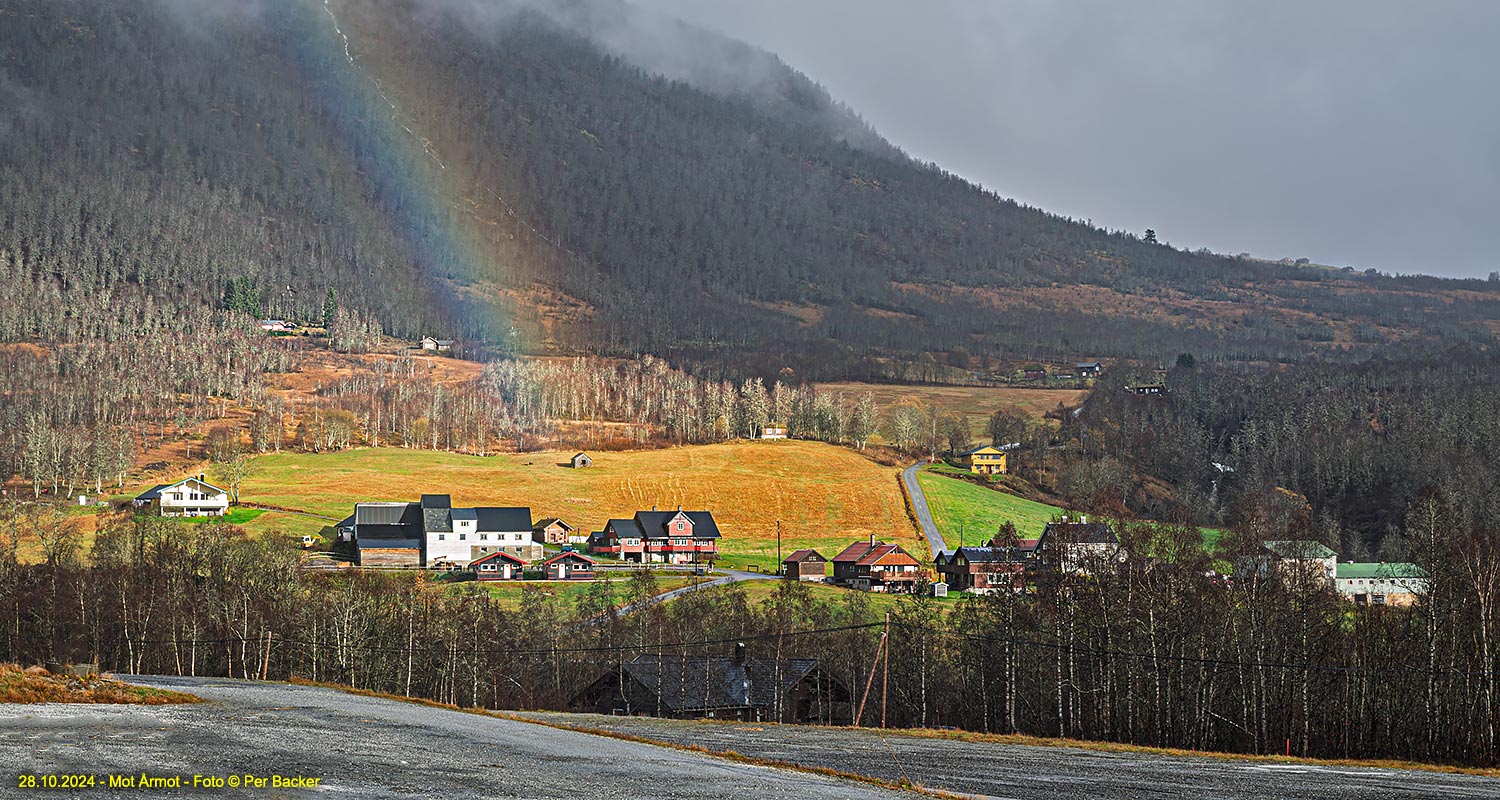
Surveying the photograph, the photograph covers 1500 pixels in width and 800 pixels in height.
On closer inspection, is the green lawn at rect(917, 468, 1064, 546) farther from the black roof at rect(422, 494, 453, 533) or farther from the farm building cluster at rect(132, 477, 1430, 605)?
the black roof at rect(422, 494, 453, 533)

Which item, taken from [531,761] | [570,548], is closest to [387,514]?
[570,548]

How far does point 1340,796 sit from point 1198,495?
140957 millimetres

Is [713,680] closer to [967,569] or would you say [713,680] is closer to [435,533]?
[967,569]

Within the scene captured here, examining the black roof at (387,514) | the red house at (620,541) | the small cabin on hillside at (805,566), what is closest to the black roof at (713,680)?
the small cabin on hillside at (805,566)

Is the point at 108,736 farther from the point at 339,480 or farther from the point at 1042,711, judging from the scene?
the point at 339,480

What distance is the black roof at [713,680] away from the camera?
56.0 meters

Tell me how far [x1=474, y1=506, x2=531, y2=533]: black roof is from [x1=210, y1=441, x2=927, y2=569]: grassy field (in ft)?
27.8

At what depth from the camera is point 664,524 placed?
116188mm

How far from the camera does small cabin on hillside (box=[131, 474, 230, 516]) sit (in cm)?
11781

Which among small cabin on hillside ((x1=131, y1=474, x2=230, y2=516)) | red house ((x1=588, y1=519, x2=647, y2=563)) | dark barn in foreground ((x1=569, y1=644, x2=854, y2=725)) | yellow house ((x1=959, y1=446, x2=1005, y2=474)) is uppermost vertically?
yellow house ((x1=959, y1=446, x2=1005, y2=474))

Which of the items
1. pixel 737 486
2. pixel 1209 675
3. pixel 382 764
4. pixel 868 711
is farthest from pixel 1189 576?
pixel 737 486

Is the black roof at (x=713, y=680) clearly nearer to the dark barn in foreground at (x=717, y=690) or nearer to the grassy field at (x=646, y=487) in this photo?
the dark barn in foreground at (x=717, y=690)

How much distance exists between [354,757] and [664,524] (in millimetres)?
90478

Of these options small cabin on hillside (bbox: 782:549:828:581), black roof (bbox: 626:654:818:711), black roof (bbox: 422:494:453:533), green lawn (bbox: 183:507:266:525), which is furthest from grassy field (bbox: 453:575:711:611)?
green lawn (bbox: 183:507:266:525)
